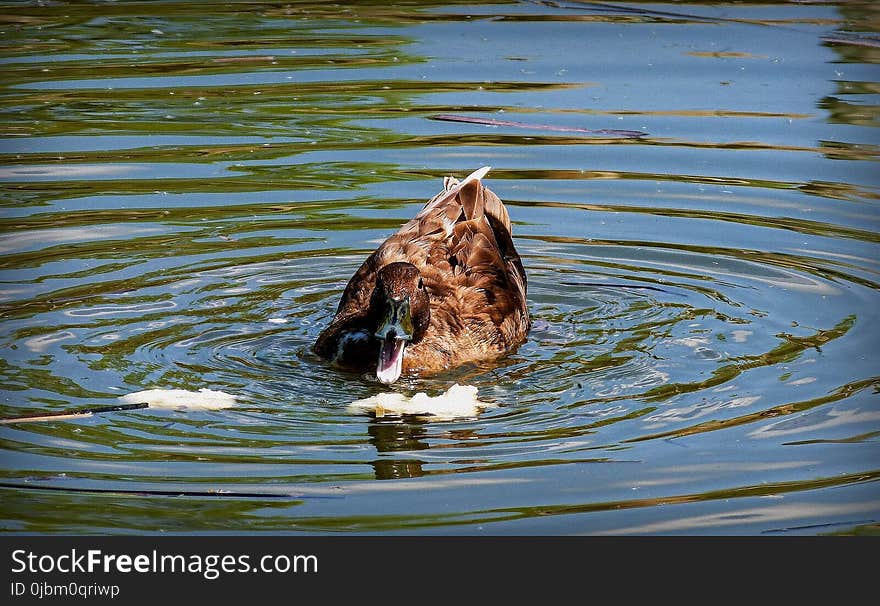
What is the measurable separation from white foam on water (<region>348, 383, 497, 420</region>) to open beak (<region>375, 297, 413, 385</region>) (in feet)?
0.91

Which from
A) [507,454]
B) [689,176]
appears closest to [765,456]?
[507,454]

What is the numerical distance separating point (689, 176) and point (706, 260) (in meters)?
1.83

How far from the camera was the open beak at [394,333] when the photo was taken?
829cm

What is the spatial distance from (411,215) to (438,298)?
2.08 meters

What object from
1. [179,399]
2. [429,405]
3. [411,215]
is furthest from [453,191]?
[179,399]

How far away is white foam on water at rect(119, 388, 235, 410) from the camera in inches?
304

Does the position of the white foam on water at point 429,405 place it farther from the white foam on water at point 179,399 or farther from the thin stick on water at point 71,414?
the thin stick on water at point 71,414

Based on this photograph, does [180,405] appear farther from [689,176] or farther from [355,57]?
[355,57]

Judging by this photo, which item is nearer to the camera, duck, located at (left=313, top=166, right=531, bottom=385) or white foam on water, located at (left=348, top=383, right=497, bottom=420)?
white foam on water, located at (left=348, top=383, right=497, bottom=420)

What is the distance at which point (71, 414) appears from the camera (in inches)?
297

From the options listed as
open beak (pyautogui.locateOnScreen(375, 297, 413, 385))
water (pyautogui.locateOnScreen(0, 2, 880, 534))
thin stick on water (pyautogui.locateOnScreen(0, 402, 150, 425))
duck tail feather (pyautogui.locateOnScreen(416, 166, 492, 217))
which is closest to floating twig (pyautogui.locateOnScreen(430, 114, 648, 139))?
water (pyautogui.locateOnScreen(0, 2, 880, 534))

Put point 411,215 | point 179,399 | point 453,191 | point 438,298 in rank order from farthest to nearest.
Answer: point 411,215 → point 453,191 → point 438,298 → point 179,399

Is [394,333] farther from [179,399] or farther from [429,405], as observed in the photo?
[179,399]

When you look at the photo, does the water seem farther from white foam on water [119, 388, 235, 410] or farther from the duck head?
the duck head
